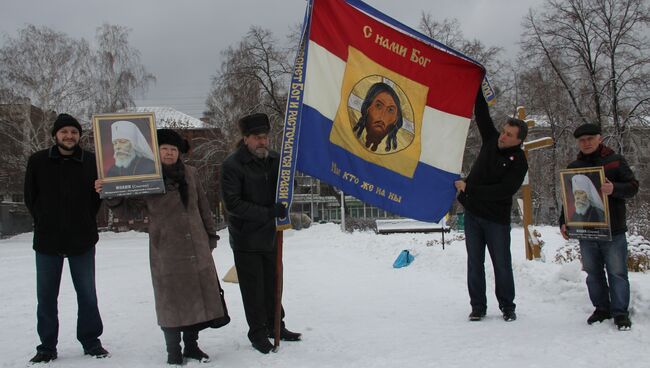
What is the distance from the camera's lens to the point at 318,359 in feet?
13.8

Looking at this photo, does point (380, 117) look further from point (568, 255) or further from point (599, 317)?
point (568, 255)

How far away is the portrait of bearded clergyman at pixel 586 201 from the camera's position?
4.92 metres

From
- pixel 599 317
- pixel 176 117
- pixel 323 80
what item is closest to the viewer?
pixel 599 317

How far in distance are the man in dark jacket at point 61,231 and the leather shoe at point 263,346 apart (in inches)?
49.7

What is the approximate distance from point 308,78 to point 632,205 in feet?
52.5

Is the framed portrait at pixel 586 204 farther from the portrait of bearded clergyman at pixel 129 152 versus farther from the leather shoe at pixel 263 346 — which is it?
the portrait of bearded clergyman at pixel 129 152

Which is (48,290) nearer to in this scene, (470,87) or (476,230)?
(476,230)

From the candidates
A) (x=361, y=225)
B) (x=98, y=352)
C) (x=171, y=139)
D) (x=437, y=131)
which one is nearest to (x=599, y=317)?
(x=437, y=131)

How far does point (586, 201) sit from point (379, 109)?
2.17 metres

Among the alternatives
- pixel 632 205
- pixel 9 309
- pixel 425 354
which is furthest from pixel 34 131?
pixel 425 354

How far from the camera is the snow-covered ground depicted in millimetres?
4121

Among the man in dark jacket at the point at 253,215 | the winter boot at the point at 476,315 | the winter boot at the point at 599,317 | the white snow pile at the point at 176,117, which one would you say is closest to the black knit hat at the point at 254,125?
the man in dark jacket at the point at 253,215

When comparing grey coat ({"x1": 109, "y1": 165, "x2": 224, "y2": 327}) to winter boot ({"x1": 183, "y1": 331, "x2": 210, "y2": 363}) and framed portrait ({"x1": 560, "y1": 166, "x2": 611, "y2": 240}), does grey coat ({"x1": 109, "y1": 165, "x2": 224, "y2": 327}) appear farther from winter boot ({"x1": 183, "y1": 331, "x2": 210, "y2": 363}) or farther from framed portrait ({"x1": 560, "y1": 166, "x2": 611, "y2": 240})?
framed portrait ({"x1": 560, "y1": 166, "x2": 611, "y2": 240})

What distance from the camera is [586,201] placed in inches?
197
